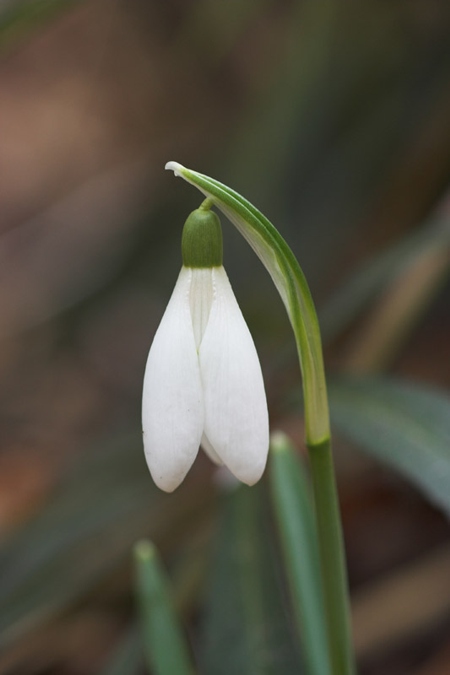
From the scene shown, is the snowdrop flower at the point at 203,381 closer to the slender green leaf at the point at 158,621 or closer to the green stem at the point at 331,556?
the green stem at the point at 331,556

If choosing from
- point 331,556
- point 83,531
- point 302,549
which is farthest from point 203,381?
point 83,531

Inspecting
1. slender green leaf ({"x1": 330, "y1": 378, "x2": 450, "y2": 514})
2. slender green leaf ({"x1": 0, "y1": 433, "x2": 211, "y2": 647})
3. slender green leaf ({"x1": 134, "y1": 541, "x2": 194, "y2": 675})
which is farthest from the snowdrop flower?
slender green leaf ({"x1": 0, "y1": 433, "x2": 211, "y2": 647})

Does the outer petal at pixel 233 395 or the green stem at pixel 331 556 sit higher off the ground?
the outer petal at pixel 233 395

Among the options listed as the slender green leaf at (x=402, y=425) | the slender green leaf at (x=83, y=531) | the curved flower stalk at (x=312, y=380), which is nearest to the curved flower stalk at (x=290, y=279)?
the curved flower stalk at (x=312, y=380)

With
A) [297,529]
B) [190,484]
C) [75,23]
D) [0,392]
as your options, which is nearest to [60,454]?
[0,392]

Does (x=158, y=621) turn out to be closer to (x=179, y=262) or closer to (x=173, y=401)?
(x=173, y=401)

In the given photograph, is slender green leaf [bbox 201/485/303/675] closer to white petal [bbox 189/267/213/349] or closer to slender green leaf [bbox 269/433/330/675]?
slender green leaf [bbox 269/433/330/675]

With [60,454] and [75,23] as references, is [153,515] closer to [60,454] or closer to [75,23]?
[60,454]
